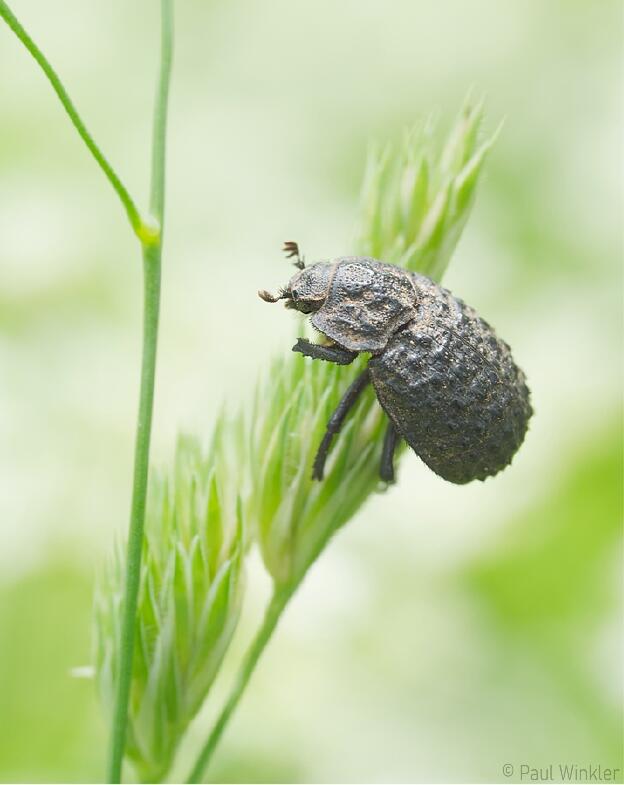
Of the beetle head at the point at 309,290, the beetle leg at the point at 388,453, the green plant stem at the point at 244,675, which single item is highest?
the beetle head at the point at 309,290

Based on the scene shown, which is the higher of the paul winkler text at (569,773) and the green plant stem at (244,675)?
the green plant stem at (244,675)

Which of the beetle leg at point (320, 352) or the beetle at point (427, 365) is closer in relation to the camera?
the beetle leg at point (320, 352)

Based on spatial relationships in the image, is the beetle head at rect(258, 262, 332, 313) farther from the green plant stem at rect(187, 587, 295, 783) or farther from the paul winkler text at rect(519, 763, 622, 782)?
the paul winkler text at rect(519, 763, 622, 782)

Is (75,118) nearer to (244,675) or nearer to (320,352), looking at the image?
(320,352)

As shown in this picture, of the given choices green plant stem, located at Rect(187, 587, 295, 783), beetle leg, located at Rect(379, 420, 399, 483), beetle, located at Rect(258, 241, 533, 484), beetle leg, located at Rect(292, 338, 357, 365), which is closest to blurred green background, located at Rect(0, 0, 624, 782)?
beetle leg, located at Rect(292, 338, 357, 365)

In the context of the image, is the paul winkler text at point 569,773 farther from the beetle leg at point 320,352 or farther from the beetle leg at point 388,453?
the beetle leg at point 320,352

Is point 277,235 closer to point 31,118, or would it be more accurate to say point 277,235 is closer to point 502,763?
point 31,118

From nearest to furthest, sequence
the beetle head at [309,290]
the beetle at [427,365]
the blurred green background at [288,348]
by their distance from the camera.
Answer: the beetle at [427,365] < the beetle head at [309,290] < the blurred green background at [288,348]

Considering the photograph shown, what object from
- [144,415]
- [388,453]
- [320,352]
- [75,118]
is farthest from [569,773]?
[75,118]

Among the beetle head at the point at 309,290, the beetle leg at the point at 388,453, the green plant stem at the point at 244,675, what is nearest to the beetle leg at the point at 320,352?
the beetle leg at the point at 388,453
